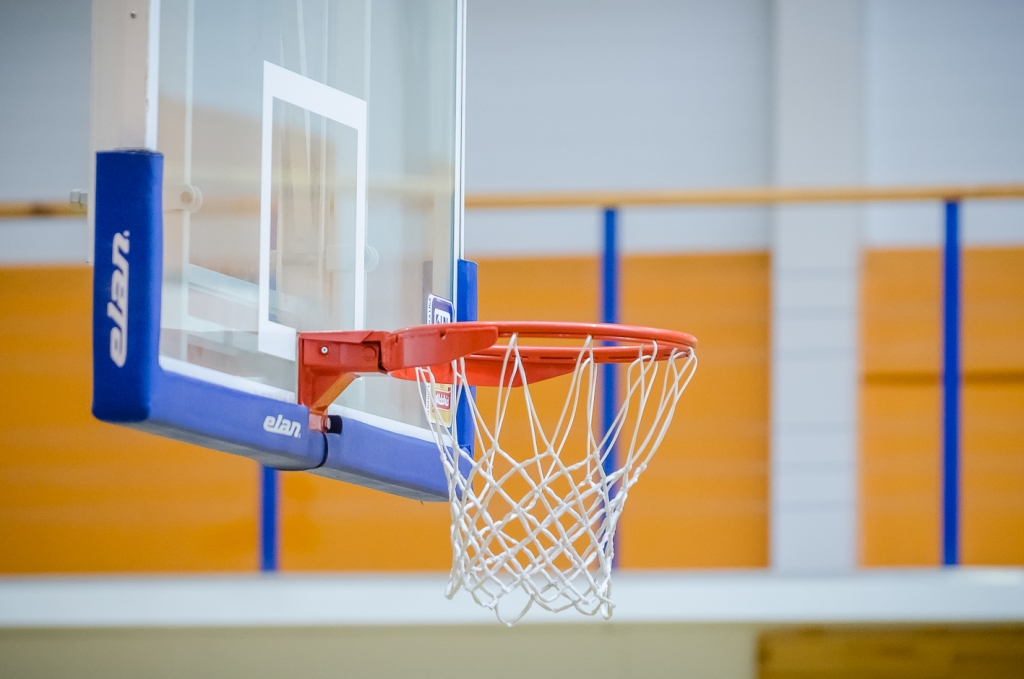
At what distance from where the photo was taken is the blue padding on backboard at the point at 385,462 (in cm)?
172

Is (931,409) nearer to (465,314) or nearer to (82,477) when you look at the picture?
(465,314)

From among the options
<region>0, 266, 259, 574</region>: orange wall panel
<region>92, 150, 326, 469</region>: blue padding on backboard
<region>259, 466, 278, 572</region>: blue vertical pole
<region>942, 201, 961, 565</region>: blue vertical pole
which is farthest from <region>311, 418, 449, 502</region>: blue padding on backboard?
<region>0, 266, 259, 574</region>: orange wall panel

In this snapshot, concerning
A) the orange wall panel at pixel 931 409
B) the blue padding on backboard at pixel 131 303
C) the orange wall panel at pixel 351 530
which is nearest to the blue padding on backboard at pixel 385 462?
the blue padding on backboard at pixel 131 303

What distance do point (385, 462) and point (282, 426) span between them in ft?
0.92

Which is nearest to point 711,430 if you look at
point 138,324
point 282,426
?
point 282,426

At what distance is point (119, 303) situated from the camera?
4.39 ft

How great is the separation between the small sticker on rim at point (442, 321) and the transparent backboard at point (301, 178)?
15 mm

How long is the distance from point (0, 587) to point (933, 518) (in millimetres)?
3086

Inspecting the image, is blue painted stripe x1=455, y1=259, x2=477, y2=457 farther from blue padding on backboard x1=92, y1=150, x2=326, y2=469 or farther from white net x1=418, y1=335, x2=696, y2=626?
blue padding on backboard x1=92, y1=150, x2=326, y2=469

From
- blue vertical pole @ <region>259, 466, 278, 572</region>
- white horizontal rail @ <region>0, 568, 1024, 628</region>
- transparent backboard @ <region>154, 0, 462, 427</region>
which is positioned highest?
transparent backboard @ <region>154, 0, 462, 427</region>

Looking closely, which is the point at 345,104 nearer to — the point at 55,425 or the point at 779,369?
the point at 779,369

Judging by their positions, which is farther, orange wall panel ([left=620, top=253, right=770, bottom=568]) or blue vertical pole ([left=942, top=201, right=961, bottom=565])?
orange wall panel ([left=620, top=253, right=770, bottom=568])

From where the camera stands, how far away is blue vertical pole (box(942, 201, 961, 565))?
296 cm

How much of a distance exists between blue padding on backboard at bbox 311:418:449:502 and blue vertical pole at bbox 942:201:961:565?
5.27 ft
